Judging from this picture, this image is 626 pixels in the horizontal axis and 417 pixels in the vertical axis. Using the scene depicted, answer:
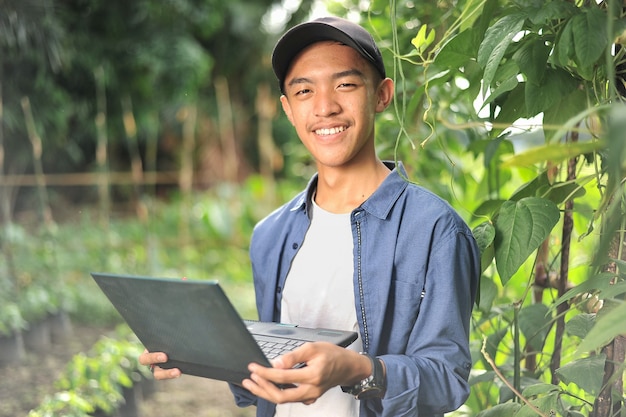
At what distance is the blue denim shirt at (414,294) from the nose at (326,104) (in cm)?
13

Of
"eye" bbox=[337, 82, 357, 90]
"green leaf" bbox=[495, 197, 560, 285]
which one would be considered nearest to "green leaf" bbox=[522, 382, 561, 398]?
"green leaf" bbox=[495, 197, 560, 285]

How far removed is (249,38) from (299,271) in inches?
204

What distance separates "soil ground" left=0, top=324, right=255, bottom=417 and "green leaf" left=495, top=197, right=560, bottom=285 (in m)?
1.92

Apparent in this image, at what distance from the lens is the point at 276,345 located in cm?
85

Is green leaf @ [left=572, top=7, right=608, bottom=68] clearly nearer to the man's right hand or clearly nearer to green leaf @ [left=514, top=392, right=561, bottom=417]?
green leaf @ [left=514, top=392, right=561, bottom=417]

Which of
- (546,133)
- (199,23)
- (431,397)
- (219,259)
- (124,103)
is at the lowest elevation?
(431,397)

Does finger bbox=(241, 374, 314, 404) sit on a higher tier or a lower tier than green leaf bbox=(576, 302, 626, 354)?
lower

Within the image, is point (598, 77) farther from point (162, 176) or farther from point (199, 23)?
point (162, 176)

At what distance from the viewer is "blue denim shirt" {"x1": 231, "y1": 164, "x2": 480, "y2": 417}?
0.88m

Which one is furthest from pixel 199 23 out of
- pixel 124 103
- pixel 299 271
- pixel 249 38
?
pixel 299 271

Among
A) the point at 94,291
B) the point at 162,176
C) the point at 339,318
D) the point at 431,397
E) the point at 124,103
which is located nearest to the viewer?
the point at 431,397

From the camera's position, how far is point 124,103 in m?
4.67

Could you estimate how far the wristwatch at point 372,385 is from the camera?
0.83 meters

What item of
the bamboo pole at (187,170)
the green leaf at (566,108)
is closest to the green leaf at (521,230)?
the green leaf at (566,108)
